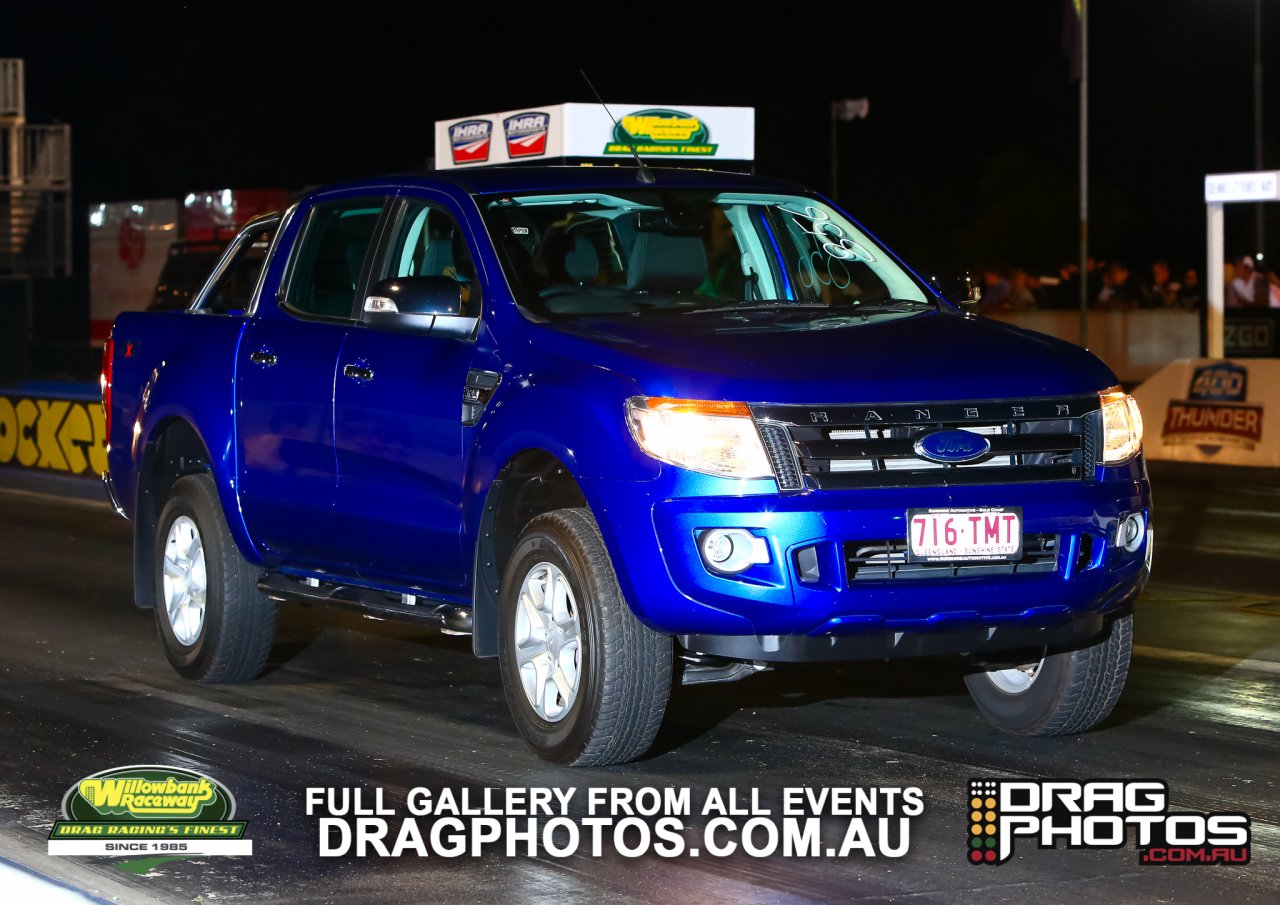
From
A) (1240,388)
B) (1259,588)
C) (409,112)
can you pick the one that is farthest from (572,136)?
(409,112)

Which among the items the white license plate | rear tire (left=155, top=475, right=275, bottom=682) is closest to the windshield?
the white license plate

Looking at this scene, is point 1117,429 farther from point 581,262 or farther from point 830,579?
point 581,262

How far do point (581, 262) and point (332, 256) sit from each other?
4.46 feet

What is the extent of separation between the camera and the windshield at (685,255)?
785 centimetres

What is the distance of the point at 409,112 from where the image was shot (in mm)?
96812

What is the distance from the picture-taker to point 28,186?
5231 centimetres

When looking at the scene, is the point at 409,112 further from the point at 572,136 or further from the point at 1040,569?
the point at 1040,569

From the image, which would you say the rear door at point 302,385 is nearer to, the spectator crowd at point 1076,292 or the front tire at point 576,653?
the front tire at point 576,653

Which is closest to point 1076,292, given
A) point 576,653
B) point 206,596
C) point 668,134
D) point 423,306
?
point 668,134

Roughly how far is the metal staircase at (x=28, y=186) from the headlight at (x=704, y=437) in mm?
47615

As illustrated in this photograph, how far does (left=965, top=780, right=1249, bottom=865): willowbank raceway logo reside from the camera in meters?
6.17

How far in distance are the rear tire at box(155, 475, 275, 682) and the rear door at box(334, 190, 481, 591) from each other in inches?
32.6

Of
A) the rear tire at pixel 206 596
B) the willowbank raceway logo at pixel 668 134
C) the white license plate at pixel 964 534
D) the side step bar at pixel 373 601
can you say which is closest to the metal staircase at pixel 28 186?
the willowbank raceway logo at pixel 668 134

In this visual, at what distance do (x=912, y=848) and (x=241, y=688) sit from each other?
12.2 ft
